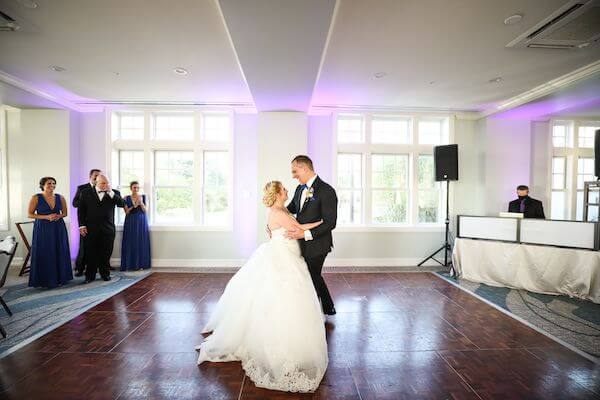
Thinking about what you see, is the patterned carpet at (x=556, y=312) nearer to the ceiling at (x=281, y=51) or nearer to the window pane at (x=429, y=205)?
the window pane at (x=429, y=205)

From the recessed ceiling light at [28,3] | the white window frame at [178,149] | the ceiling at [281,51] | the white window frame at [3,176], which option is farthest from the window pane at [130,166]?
the recessed ceiling light at [28,3]

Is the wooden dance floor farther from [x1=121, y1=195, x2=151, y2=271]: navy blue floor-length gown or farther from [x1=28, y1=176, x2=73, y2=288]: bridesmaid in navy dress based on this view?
[x1=121, y1=195, x2=151, y2=271]: navy blue floor-length gown

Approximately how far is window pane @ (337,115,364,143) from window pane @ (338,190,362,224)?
1105 mm

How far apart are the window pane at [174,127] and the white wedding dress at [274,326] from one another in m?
4.32

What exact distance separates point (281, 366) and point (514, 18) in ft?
12.3

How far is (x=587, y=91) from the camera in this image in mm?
4445

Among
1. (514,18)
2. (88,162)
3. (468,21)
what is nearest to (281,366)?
(468,21)

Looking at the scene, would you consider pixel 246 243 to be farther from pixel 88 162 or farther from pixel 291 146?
pixel 88 162

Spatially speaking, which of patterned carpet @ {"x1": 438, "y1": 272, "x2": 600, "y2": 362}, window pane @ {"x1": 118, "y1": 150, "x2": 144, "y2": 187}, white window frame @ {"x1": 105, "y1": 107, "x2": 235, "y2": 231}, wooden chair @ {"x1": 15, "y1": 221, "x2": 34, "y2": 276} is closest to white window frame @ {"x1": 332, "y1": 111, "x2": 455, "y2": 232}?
patterned carpet @ {"x1": 438, "y1": 272, "x2": 600, "y2": 362}

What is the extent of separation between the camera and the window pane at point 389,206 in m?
6.18

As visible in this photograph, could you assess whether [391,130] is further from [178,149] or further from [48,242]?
[48,242]

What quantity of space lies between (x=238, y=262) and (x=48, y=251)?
2965mm

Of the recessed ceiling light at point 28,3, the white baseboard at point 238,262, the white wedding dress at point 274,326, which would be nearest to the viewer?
the white wedding dress at point 274,326

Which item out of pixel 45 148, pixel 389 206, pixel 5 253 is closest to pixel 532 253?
pixel 389 206
